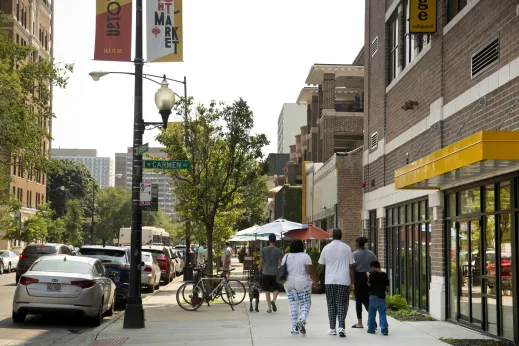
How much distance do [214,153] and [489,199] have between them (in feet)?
48.8

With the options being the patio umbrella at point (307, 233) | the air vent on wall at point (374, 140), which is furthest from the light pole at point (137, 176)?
the patio umbrella at point (307, 233)

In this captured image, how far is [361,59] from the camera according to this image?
50.5 metres

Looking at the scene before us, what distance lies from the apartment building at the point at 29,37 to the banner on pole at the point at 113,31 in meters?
59.4

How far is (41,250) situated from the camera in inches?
1198

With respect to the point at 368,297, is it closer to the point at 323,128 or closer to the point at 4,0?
the point at 323,128

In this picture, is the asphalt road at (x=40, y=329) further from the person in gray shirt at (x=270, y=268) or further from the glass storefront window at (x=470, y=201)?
the glass storefront window at (x=470, y=201)

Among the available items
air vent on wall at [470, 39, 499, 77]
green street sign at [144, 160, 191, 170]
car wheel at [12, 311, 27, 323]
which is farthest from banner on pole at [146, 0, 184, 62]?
air vent on wall at [470, 39, 499, 77]

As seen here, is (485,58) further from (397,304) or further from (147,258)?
(147,258)

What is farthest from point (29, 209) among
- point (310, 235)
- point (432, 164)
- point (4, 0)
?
point (432, 164)

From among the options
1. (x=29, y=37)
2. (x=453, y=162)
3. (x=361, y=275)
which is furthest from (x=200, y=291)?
(x=29, y=37)

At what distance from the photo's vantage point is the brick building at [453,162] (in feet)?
38.8

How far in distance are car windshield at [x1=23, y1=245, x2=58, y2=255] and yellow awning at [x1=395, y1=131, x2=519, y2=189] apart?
63.3 feet

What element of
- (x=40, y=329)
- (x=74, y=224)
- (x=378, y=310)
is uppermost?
(x=74, y=224)

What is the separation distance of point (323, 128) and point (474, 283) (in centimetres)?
3287
